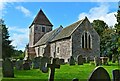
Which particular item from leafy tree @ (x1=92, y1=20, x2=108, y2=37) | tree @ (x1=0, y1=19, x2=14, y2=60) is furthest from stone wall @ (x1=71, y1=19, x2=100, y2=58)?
leafy tree @ (x1=92, y1=20, x2=108, y2=37)

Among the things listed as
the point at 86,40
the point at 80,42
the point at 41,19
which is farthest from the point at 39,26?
the point at 80,42

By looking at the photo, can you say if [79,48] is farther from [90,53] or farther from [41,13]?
[41,13]

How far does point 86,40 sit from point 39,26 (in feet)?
76.3

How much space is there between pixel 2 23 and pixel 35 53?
48.1 ft

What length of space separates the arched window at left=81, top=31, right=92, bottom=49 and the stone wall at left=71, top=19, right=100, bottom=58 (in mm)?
432

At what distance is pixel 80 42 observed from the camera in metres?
33.1

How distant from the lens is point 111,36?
144ft

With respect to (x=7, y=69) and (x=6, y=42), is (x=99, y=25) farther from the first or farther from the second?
(x=7, y=69)

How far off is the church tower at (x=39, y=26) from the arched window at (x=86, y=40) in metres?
22.8

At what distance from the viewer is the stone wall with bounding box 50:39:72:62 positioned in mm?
33119

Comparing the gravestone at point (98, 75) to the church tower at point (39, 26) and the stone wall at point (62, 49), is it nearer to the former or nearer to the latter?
the stone wall at point (62, 49)

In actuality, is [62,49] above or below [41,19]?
below

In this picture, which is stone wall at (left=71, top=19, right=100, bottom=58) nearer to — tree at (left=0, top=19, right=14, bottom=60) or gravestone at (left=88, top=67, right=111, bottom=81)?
tree at (left=0, top=19, right=14, bottom=60)

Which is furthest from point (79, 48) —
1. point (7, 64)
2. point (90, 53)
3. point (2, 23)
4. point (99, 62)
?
point (7, 64)
